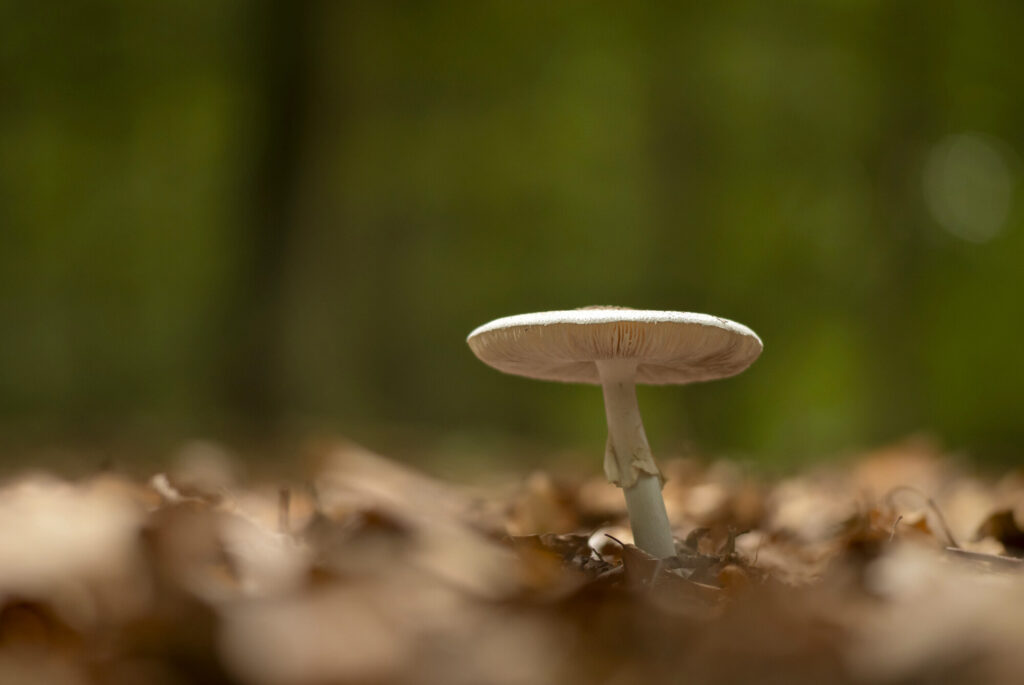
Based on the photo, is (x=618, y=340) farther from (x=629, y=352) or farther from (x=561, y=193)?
(x=561, y=193)

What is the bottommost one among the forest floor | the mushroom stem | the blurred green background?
the forest floor

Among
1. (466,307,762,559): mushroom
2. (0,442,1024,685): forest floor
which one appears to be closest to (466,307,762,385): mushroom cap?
(466,307,762,559): mushroom

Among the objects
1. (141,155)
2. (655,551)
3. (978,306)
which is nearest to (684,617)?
(655,551)

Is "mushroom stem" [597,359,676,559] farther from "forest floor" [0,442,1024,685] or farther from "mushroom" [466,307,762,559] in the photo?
"forest floor" [0,442,1024,685]

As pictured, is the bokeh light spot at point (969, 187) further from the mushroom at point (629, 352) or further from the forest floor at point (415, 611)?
the forest floor at point (415, 611)

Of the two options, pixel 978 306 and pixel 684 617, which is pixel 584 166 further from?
pixel 684 617
